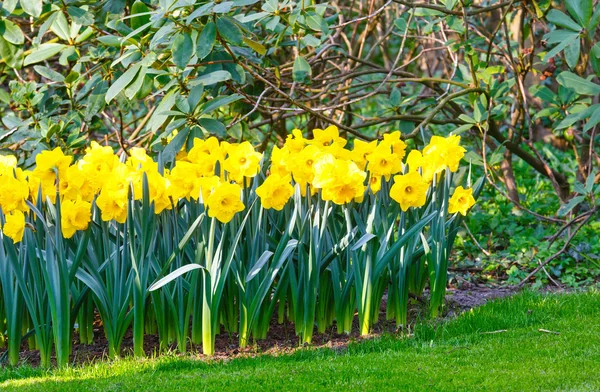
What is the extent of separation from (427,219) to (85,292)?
1.49 meters

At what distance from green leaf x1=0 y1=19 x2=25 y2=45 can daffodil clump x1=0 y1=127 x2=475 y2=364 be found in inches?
42.9

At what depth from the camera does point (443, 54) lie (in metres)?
7.55

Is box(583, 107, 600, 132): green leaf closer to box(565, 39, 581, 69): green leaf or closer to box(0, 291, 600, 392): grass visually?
box(565, 39, 581, 69): green leaf

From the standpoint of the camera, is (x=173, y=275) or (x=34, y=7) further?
(x=34, y=7)

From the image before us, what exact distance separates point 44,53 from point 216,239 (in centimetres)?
169

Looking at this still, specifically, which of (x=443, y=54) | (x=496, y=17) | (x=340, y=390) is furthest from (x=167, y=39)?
(x=496, y=17)

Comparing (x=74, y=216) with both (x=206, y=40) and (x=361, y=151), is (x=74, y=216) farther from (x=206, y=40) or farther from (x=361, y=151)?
(x=361, y=151)

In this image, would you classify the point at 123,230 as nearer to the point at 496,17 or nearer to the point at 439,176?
the point at 439,176

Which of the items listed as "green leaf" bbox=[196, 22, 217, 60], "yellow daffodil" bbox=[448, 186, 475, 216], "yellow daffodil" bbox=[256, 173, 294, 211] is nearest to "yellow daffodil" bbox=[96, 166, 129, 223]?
"yellow daffodil" bbox=[256, 173, 294, 211]

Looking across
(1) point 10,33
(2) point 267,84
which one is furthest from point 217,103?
(1) point 10,33

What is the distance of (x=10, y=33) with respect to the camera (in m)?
4.55

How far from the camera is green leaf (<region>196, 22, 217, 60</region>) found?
3641 millimetres

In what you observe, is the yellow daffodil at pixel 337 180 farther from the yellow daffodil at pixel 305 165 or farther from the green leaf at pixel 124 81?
the green leaf at pixel 124 81

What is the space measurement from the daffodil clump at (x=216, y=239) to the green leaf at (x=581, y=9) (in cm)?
81
